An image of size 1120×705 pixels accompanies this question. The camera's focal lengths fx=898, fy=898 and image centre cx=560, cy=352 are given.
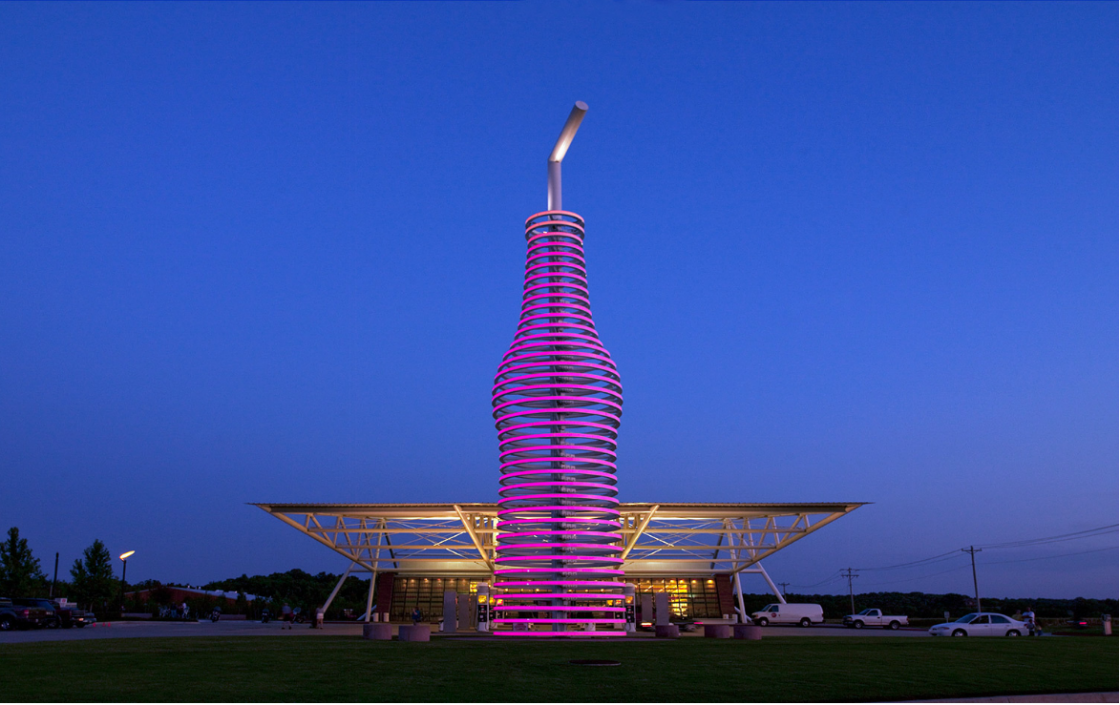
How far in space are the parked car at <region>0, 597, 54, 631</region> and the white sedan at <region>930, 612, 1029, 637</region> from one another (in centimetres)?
3850

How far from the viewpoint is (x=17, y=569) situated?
5762 centimetres

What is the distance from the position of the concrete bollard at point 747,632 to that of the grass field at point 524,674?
5.58m

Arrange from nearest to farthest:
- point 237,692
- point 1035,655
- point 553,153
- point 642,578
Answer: point 237,692
point 1035,655
point 553,153
point 642,578

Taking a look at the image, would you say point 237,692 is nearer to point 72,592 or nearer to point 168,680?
point 168,680

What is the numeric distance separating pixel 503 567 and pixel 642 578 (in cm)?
2241

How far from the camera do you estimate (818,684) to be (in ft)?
43.4

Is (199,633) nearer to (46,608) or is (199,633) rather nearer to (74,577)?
(46,608)

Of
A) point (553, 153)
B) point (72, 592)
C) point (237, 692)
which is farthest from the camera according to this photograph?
point (72, 592)

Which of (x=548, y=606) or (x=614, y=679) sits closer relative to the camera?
(x=614, y=679)

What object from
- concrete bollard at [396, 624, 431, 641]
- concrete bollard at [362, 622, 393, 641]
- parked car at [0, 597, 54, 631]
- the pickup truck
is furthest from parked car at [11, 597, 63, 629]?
the pickup truck

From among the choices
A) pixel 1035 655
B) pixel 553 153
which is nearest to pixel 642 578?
pixel 553 153

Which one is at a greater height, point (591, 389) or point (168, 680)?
point (591, 389)

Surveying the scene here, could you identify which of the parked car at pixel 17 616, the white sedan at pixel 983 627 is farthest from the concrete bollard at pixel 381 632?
the white sedan at pixel 983 627

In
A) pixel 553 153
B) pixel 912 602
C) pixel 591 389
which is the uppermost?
pixel 553 153
